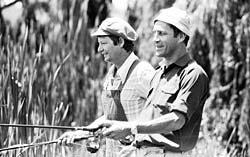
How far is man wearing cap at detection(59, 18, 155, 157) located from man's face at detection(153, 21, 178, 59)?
0.52 metres

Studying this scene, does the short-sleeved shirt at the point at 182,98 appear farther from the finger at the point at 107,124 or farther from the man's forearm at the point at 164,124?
the finger at the point at 107,124

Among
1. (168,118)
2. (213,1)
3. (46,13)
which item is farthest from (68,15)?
(168,118)

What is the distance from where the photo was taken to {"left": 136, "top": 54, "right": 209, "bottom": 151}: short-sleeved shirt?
2.72 metres

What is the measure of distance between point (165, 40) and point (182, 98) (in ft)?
0.96

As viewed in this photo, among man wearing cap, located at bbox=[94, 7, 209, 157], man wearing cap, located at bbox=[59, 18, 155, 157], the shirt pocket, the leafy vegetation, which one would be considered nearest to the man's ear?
man wearing cap, located at bbox=[59, 18, 155, 157]

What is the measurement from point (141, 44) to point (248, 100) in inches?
52.7

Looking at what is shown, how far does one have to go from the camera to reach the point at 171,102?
9.14 feet

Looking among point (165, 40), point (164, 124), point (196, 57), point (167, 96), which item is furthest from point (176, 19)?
point (196, 57)

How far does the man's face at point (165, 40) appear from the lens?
2.86m

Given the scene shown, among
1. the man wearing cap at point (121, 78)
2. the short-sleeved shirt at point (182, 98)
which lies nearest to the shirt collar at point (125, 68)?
the man wearing cap at point (121, 78)

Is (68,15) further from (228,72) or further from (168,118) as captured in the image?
(168,118)

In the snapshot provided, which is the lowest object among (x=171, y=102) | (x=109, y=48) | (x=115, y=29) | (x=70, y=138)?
(x=70, y=138)

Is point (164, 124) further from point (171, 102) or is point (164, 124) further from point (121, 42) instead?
point (121, 42)

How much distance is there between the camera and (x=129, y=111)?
340 centimetres
